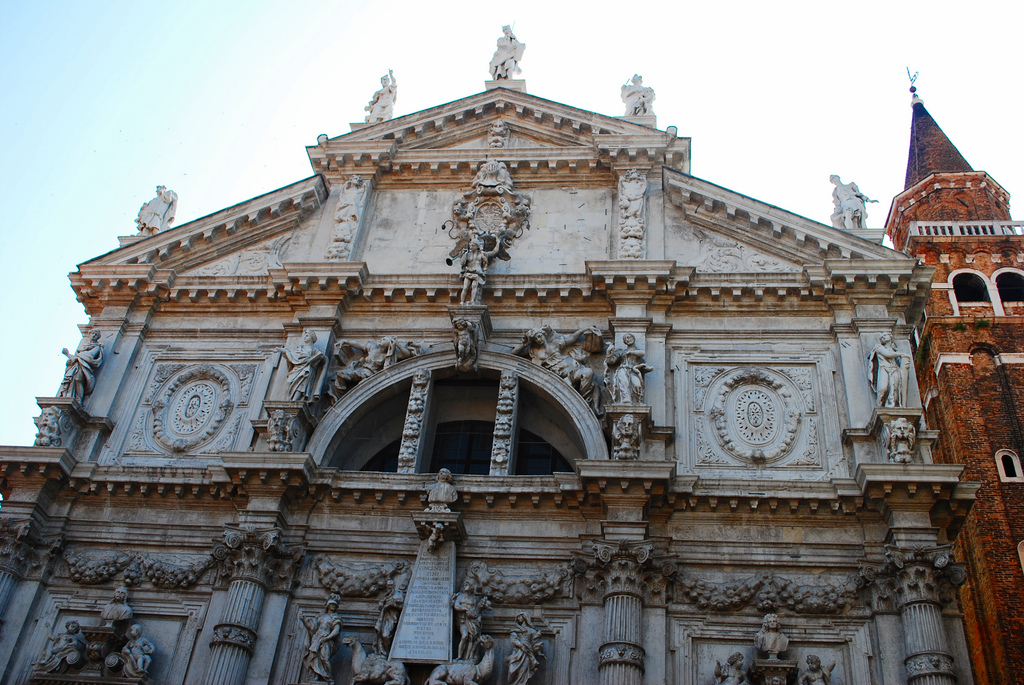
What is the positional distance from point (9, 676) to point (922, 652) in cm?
1337

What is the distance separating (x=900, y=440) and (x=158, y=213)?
1558 cm

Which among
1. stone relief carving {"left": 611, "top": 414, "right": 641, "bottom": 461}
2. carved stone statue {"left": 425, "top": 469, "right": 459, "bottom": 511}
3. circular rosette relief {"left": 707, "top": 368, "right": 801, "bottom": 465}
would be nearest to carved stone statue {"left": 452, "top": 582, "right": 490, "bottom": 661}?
carved stone statue {"left": 425, "top": 469, "right": 459, "bottom": 511}

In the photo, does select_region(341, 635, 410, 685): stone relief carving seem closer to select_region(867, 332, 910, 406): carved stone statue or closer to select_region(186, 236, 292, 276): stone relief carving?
select_region(867, 332, 910, 406): carved stone statue

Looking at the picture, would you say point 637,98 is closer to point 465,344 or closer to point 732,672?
point 465,344

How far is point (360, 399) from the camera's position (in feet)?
55.0

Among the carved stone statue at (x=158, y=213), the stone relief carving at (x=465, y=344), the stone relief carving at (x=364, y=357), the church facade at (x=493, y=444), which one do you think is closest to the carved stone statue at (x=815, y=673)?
the church facade at (x=493, y=444)

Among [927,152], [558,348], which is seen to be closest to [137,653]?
[558,348]

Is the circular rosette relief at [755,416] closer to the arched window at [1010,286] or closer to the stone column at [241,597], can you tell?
the stone column at [241,597]

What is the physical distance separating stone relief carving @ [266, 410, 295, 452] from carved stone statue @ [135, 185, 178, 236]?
6531 mm

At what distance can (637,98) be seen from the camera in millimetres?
20859

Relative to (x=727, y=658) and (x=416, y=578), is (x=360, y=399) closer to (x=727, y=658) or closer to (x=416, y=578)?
(x=416, y=578)

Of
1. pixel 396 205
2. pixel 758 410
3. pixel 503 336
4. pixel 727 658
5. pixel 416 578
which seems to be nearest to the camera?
pixel 727 658

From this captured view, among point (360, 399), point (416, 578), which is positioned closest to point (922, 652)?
point (416, 578)

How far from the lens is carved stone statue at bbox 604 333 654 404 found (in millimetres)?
15438
